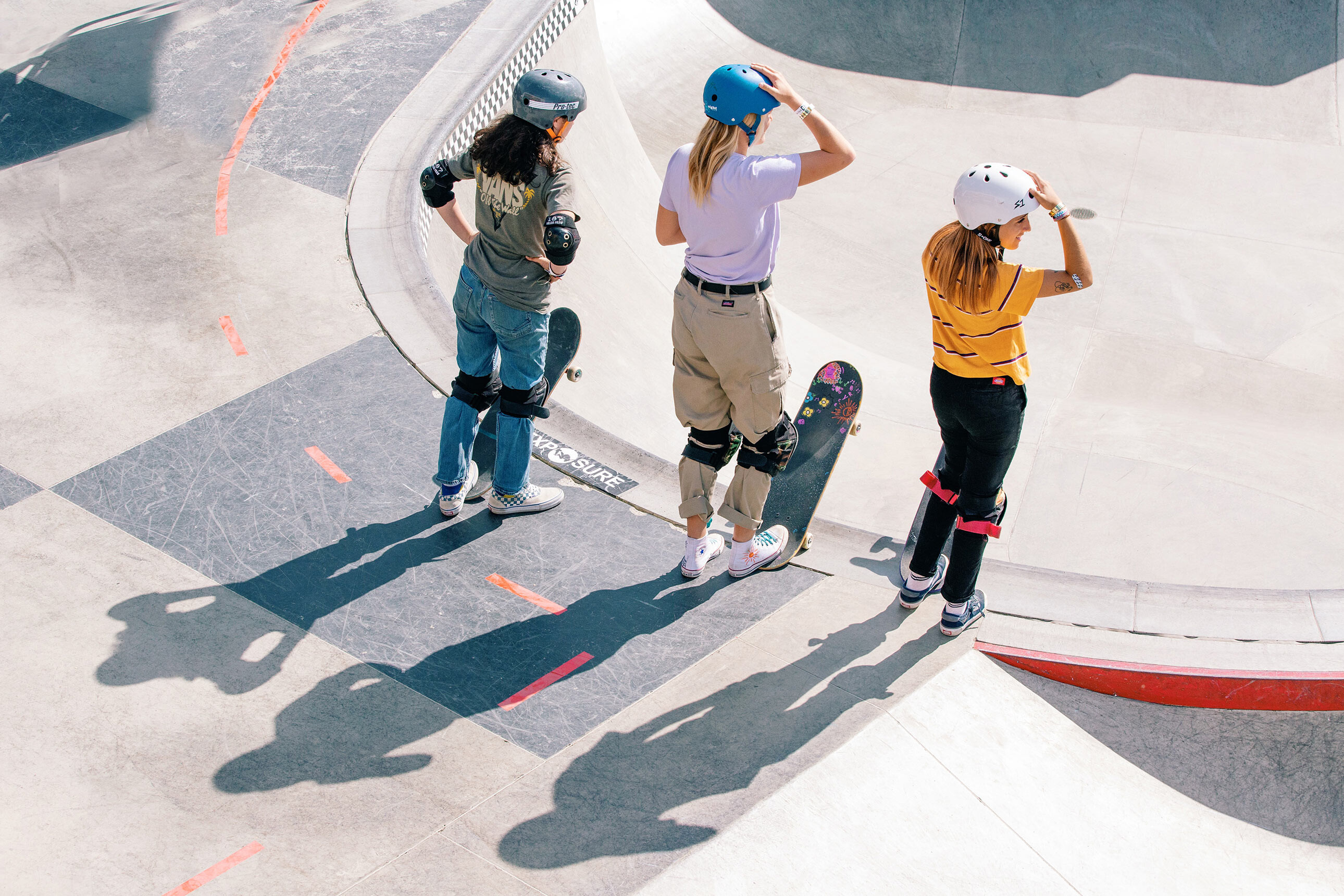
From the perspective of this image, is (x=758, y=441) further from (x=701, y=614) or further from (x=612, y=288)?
(x=612, y=288)

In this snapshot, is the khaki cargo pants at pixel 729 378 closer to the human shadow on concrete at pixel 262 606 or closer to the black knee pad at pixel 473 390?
the black knee pad at pixel 473 390

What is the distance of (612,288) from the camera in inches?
338

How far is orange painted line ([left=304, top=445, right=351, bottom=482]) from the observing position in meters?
5.39

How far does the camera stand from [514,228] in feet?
14.5

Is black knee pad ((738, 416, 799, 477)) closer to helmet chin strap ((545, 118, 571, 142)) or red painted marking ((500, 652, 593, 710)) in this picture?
red painted marking ((500, 652, 593, 710))

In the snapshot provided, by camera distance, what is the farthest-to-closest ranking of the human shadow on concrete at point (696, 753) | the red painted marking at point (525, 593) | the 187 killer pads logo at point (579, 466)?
the 187 killer pads logo at point (579, 466) < the red painted marking at point (525, 593) < the human shadow on concrete at point (696, 753)

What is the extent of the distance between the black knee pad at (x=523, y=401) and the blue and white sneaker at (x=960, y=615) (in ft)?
7.11

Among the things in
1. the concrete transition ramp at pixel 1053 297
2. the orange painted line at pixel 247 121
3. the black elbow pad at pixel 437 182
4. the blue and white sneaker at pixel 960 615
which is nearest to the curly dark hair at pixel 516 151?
the black elbow pad at pixel 437 182

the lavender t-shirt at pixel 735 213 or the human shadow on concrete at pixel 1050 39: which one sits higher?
the lavender t-shirt at pixel 735 213

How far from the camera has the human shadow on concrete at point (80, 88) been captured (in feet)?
27.5

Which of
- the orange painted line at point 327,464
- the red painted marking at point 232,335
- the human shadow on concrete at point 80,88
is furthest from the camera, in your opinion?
the human shadow on concrete at point 80,88

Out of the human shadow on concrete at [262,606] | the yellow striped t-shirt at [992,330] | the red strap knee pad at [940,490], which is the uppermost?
the yellow striped t-shirt at [992,330]

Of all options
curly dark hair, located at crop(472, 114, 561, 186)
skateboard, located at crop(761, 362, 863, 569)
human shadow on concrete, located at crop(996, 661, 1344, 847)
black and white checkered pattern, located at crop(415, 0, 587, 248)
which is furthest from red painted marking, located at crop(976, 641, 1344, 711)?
black and white checkered pattern, located at crop(415, 0, 587, 248)

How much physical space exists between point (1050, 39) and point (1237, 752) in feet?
44.8
